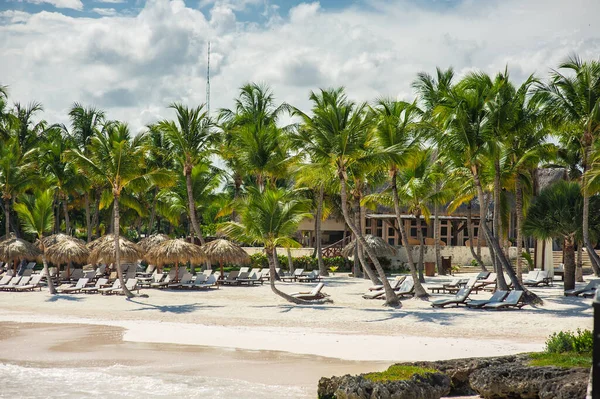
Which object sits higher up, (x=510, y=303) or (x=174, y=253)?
(x=174, y=253)

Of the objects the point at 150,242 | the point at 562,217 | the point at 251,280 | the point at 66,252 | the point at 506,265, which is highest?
the point at 562,217

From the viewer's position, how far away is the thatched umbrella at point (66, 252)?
26047 mm

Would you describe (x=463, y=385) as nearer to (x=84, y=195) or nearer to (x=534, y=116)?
(x=534, y=116)

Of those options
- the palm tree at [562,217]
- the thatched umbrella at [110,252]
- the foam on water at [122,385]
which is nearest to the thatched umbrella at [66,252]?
the thatched umbrella at [110,252]

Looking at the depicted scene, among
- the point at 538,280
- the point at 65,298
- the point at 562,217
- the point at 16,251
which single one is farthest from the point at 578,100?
the point at 16,251

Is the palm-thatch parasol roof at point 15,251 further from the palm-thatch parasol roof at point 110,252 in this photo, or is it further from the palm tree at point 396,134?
the palm tree at point 396,134

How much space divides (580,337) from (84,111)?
30.4 m

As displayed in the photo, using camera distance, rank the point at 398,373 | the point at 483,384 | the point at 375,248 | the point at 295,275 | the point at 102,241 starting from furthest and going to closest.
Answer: the point at 375,248, the point at 295,275, the point at 102,241, the point at 398,373, the point at 483,384

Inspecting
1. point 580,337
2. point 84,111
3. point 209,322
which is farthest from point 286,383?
point 84,111

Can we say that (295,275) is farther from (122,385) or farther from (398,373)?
(398,373)

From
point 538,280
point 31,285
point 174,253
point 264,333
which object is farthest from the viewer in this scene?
point 174,253

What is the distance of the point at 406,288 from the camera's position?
21.3 meters

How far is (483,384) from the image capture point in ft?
28.1

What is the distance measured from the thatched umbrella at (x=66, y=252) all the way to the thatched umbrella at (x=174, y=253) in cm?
246
